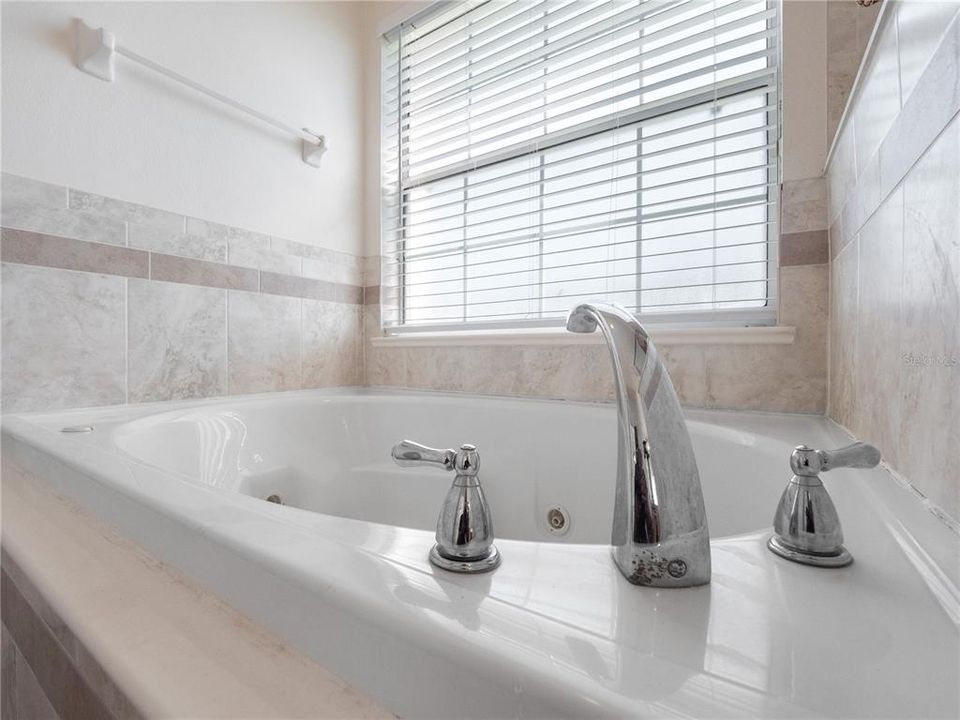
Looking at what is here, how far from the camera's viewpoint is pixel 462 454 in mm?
399

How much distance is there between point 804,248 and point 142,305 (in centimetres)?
162

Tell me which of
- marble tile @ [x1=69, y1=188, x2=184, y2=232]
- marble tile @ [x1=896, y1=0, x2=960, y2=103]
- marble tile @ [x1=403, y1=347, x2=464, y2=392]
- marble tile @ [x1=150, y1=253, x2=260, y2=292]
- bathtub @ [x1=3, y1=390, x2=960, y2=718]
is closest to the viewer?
bathtub @ [x1=3, y1=390, x2=960, y2=718]

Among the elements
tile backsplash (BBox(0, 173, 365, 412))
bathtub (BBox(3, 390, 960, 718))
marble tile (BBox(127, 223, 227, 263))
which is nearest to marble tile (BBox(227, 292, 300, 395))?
tile backsplash (BBox(0, 173, 365, 412))

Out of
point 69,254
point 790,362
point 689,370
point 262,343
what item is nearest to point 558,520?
point 689,370

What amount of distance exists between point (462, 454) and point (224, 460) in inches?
38.7

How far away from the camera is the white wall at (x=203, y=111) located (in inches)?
42.7

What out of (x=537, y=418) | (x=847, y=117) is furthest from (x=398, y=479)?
(x=847, y=117)

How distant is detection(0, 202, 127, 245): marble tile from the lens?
1047 mm

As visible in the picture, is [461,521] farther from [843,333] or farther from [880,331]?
[843,333]

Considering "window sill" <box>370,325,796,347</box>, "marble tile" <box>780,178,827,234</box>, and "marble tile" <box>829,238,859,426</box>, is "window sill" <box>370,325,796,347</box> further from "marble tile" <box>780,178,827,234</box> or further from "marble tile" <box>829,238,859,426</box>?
"marble tile" <box>780,178,827,234</box>

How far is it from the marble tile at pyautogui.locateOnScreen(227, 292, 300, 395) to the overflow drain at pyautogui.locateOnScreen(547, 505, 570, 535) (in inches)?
38.3

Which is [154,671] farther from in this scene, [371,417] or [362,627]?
[371,417]

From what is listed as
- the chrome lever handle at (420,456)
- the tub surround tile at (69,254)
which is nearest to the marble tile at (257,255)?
the tub surround tile at (69,254)

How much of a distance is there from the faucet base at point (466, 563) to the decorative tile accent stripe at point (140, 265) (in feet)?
4.13
